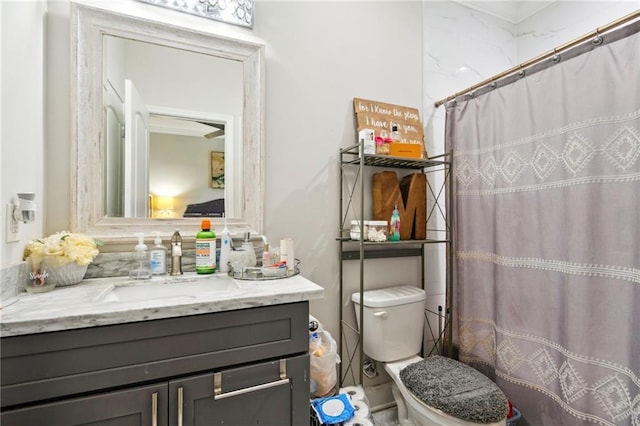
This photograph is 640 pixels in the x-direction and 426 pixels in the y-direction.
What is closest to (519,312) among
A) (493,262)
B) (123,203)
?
(493,262)

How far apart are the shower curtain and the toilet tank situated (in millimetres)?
291

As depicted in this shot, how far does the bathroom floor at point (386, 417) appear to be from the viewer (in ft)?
5.45

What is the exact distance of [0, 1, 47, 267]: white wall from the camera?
894 millimetres

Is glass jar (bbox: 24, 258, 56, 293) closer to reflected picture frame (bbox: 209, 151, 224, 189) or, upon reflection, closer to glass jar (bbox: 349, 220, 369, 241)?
reflected picture frame (bbox: 209, 151, 224, 189)

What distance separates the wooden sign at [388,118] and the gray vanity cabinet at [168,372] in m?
1.14

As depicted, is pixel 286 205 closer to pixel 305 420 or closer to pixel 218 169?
pixel 218 169

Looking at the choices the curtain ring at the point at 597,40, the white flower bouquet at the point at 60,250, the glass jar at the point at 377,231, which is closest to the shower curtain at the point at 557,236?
the curtain ring at the point at 597,40

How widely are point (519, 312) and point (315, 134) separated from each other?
1.35 metres

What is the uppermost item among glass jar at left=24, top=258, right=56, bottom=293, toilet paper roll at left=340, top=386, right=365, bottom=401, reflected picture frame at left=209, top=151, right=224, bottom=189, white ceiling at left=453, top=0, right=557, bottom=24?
white ceiling at left=453, top=0, right=557, bottom=24

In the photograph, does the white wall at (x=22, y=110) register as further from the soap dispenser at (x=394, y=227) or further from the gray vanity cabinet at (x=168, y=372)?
the soap dispenser at (x=394, y=227)

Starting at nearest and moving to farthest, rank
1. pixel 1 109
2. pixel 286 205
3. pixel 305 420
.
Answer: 1. pixel 1 109
2. pixel 305 420
3. pixel 286 205

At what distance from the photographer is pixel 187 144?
1379mm

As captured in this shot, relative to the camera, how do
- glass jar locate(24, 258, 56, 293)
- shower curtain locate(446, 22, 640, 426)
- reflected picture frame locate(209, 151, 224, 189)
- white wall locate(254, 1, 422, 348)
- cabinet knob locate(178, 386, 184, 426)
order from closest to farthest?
cabinet knob locate(178, 386, 184, 426) → glass jar locate(24, 258, 56, 293) → shower curtain locate(446, 22, 640, 426) → reflected picture frame locate(209, 151, 224, 189) → white wall locate(254, 1, 422, 348)

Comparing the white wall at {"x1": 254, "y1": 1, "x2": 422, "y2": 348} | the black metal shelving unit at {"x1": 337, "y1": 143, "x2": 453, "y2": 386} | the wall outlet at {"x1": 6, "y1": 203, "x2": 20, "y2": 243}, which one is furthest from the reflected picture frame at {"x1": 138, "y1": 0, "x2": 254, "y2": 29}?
the wall outlet at {"x1": 6, "y1": 203, "x2": 20, "y2": 243}
